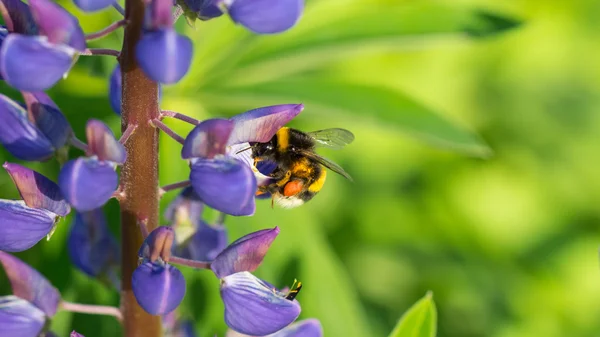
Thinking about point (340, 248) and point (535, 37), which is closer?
point (340, 248)

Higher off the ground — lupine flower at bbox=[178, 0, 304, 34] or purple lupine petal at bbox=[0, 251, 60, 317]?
lupine flower at bbox=[178, 0, 304, 34]

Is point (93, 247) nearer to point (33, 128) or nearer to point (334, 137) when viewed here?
point (33, 128)

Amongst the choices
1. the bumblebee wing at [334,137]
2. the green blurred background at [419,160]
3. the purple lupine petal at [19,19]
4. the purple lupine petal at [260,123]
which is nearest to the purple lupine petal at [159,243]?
the purple lupine petal at [260,123]

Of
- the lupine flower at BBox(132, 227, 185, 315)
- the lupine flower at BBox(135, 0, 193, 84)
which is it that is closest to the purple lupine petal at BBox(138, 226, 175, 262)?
the lupine flower at BBox(132, 227, 185, 315)

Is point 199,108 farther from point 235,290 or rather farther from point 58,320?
point 235,290

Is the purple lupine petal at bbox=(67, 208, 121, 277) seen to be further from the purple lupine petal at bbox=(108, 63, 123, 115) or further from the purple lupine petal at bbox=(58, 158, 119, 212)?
the purple lupine petal at bbox=(58, 158, 119, 212)

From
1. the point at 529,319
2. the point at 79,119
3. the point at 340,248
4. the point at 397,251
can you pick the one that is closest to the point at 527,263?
the point at 529,319
